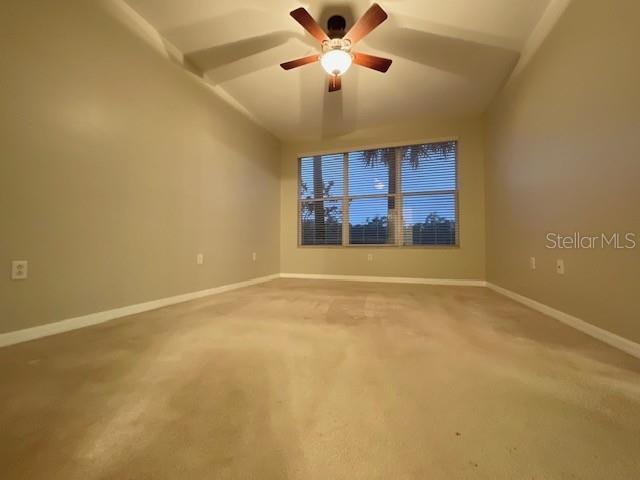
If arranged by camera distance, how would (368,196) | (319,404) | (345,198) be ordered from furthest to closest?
1. (345,198)
2. (368,196)
3. (319,404)

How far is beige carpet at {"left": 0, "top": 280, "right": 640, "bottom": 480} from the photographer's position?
668mm

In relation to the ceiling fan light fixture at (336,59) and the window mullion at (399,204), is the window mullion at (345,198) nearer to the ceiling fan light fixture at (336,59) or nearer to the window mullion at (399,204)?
the window mullion at (399,204)

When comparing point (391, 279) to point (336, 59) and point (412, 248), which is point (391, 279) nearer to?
point (412, 248)

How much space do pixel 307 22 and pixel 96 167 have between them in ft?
5.98

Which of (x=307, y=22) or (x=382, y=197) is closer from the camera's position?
(x=307, y=22)

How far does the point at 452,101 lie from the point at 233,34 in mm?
2640

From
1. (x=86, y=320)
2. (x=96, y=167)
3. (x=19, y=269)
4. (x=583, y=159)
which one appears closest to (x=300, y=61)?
(x=96, y=167)

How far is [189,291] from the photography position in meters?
2.65

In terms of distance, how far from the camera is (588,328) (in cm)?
162

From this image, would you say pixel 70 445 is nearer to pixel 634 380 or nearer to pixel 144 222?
pixel 144 222

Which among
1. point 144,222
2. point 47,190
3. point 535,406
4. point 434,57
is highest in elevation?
point 434,57

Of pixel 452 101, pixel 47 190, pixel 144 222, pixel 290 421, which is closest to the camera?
pixel 290 421

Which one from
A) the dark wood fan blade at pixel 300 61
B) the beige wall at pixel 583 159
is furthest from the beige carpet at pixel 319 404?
the dark wood fan blade at pixel 300 61

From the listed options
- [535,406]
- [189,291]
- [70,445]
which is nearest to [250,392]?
[70,445]
